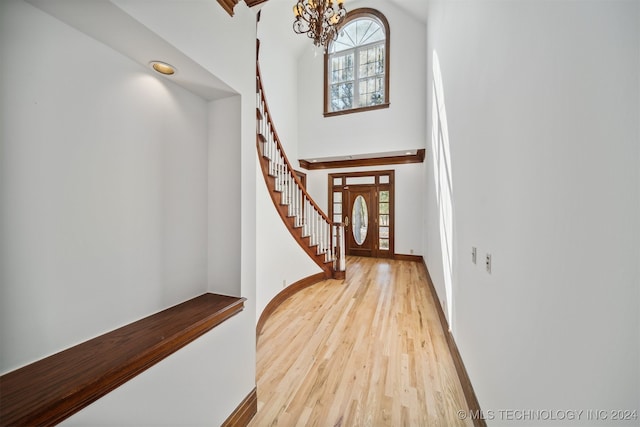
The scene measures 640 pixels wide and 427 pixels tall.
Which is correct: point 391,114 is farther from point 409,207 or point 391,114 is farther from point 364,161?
point 409,207

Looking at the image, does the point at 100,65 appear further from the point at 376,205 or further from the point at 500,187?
the point at 376,205

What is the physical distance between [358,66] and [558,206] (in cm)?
625

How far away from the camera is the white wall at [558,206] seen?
1.67ft

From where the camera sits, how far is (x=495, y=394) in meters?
1.16

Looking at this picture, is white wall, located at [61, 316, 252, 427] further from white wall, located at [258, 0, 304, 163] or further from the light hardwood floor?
white wall, located at [258, 0, 304, 163]

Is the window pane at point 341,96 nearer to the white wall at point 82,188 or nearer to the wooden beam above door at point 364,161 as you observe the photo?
the wooden beam above door at point 364,161

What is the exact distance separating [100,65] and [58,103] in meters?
0.25

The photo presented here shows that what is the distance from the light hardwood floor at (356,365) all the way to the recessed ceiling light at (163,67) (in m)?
2.01

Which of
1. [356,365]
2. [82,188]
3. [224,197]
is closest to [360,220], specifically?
[356,365]

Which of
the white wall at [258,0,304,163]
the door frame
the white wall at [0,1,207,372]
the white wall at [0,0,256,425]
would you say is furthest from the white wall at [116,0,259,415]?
the door frame

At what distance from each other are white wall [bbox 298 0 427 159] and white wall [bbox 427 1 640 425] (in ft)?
13.5

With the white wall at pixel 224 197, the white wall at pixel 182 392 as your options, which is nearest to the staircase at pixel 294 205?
the white wall at pixel 224 197

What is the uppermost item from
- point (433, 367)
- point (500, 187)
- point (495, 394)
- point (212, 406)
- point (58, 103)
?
point (58, 103)

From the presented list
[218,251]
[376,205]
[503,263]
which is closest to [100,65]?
[218,251]
